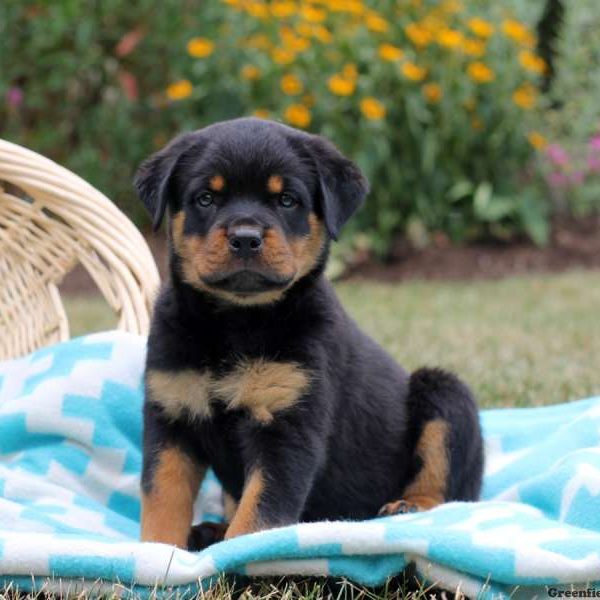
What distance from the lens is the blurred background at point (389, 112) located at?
794 centimetres

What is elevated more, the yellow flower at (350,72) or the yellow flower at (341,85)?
the yellow flower at (350,72)

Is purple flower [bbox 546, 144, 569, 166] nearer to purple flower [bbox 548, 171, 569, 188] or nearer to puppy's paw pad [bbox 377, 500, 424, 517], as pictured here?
purple flower [bbox 548, 171, 569, 188]

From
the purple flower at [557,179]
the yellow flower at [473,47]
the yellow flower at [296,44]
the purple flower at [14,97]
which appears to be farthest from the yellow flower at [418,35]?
the purple flower at [14,97]

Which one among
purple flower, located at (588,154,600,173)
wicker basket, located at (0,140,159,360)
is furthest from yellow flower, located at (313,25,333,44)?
wicker basket, located at (0,140,159,360)

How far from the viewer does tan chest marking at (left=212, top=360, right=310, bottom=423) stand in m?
2.90

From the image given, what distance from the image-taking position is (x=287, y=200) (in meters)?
3.04

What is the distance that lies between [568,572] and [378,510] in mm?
987

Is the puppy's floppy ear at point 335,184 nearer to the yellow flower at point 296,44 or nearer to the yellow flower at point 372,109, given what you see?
the yellow flower at point 372,109

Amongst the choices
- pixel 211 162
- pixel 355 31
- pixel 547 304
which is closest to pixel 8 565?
pixel 211 162

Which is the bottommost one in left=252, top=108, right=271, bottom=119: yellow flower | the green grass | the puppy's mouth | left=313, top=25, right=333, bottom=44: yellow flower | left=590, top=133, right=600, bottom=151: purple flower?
the green grass

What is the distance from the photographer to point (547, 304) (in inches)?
286

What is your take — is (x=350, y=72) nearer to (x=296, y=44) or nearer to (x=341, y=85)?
(x=341, y=85)

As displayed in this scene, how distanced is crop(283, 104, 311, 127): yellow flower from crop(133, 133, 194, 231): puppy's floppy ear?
461 centimetres

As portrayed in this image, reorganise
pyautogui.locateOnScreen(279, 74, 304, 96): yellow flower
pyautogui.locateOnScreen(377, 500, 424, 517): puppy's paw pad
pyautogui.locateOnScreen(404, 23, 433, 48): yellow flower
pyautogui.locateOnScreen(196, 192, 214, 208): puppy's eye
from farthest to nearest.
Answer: pyautogui.locateOnScreen(404, 23, 433, 48): yellow flower < pyautogui.locateOnScreen(279, 74, 304, 96): yellow flower < pyautogui.locateOnScreen(377, 500, 424, 517): puppy's paw pad < pyautogui.locateOnScreen(196, 192, 214, 208): puppy's eye
